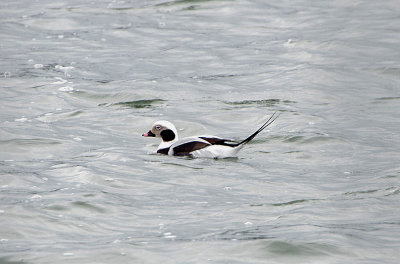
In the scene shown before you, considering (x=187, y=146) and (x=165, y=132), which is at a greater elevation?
(x=165, y=132)

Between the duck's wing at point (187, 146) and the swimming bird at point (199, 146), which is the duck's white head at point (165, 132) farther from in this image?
the duck's wing at point (187, 146)

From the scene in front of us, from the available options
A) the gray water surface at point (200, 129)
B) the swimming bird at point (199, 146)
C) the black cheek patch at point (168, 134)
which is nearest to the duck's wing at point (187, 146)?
the swimming bird at point (199, 146)

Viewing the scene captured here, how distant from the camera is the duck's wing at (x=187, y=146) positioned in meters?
11.4

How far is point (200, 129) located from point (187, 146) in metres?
1.86

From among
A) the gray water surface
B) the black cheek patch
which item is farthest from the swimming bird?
the gray water surface

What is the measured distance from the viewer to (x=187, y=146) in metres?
11.6

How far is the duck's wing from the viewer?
11.4 m

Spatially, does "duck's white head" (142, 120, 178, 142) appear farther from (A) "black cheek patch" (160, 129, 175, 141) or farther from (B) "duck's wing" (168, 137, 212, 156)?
(B) "duck's wing" (168, 137, 212, 156)

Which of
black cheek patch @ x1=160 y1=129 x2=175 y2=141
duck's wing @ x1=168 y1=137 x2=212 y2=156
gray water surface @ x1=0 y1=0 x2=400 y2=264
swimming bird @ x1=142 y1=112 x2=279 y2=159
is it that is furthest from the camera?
black cheek patch @ x1=160 y1=129 x2=175 y2=141

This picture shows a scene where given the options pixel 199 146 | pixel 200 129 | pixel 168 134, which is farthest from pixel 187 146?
pixel 200 129

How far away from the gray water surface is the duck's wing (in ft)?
0.58

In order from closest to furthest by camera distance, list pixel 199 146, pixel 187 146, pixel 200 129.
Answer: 1. pixel 199 146
2. pixel 187 146
3. pixel 200 129

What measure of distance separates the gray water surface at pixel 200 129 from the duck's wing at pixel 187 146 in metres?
0.18

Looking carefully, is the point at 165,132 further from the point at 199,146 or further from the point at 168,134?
the point at 199,146
